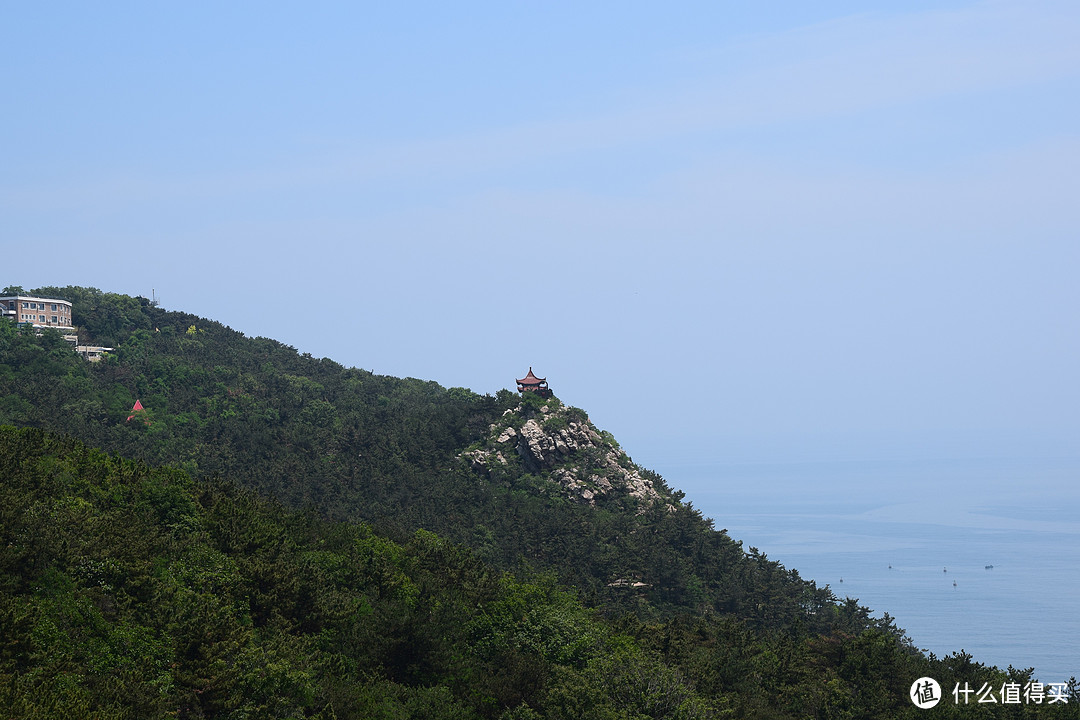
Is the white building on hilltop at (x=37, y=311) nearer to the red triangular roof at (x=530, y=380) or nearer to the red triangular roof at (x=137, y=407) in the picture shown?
the red triangular roof at (x=137, y=407)

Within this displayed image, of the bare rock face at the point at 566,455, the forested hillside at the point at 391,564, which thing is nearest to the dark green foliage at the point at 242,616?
the forested hillside at the point at 391,564

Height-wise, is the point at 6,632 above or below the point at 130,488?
below

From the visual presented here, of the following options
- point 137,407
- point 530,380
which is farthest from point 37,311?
point 530,380

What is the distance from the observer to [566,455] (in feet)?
317

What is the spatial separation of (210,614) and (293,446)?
7303 centimetres

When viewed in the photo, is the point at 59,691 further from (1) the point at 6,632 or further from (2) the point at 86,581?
(2) the point at 86,581

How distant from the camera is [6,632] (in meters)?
25.1

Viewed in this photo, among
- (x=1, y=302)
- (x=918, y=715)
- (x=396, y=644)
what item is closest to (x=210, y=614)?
(x=396, y=644)

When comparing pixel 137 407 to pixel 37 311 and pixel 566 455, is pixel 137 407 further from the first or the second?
pixel 566 455

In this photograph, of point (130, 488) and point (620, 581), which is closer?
point (130, 488)

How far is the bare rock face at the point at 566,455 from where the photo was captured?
9462 centimetres

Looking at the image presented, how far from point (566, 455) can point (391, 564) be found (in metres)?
48.4

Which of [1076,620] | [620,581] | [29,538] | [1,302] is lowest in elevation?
[1076,620]

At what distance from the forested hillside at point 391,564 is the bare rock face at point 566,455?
0.24 m
